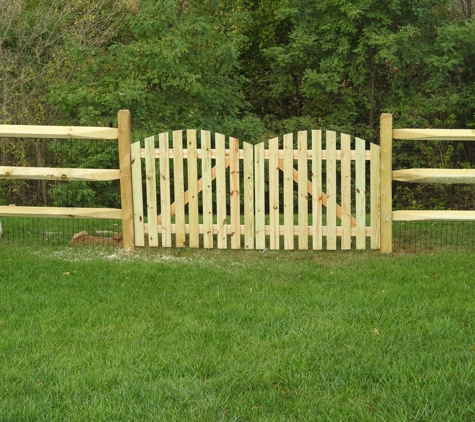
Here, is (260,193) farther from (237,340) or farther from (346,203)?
(237,340)

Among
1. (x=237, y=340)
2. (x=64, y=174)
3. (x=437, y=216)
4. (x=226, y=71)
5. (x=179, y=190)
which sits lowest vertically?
(x=237, y=340)

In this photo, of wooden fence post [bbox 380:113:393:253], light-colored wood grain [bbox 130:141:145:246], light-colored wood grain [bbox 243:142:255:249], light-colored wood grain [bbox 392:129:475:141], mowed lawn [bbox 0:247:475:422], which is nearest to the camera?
mowed lawn [bbox 0:247:475:422]

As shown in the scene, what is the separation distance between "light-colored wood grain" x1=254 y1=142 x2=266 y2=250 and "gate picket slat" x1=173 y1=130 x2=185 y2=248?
0.89 metres

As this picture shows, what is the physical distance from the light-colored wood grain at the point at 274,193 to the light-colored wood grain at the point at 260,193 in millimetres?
101

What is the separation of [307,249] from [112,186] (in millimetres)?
5694

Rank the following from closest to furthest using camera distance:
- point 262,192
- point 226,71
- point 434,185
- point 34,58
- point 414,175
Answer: point 414,175, point 262,192, point 434,185, point 34,58, point 226,71

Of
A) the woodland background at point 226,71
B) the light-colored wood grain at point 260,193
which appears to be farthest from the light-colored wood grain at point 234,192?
the woodland background at point 226,71

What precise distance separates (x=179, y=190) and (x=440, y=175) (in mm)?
3070

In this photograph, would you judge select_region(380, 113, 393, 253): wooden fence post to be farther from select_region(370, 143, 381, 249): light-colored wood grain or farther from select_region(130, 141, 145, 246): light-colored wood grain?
select_region(130, 141, 145, 246): light-colored wood grain

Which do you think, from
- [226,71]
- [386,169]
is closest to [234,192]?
[386,169]

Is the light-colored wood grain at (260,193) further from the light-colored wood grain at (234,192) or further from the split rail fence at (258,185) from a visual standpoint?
the light-colored wood grain at (234,192)

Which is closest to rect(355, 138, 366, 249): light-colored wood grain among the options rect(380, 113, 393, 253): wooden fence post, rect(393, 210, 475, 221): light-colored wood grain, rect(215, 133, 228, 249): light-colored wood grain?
rect(380, 113, 393, 253): wooden fence post

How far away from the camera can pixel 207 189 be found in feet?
29.2

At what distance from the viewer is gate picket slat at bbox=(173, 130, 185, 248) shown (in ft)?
28.7
